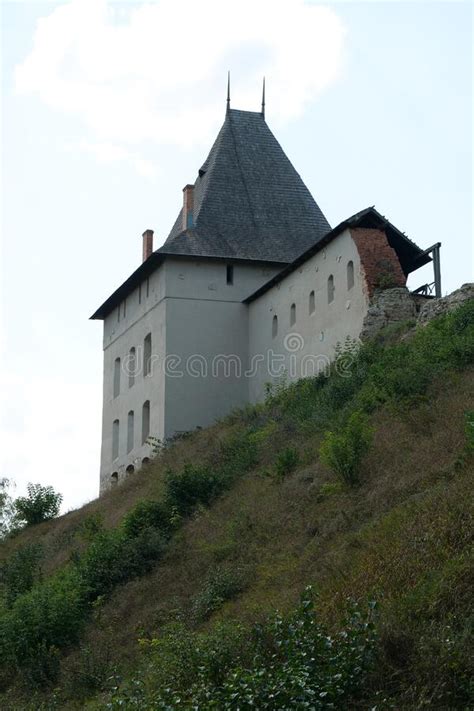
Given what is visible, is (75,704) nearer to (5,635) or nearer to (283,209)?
(5,635)

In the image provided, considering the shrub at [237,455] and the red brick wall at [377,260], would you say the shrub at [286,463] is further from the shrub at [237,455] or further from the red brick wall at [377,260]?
the red brick wall at [377,260]

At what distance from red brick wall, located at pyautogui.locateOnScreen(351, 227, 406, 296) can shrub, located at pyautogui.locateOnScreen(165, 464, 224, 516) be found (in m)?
7.57

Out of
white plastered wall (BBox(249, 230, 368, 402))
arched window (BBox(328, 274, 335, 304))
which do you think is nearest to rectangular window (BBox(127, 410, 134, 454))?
white plastered wall (BBox(249, 230, 368, 402))

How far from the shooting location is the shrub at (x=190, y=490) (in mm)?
23344

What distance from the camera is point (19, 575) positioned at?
74.8ft

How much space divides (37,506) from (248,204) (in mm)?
12538

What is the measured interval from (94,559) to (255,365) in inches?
612

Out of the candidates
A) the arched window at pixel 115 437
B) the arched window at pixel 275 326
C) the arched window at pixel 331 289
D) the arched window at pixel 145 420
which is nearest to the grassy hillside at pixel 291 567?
the arched window at pixel 331 289

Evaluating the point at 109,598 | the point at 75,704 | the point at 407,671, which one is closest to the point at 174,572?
the point at 109,598

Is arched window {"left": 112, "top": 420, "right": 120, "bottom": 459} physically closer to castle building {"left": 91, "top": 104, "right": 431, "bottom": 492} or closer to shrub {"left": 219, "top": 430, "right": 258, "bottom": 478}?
castle building {"left": 91, "top": 104, "right": 431, "bottom": 492}

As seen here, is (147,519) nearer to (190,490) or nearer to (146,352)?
(190,490)

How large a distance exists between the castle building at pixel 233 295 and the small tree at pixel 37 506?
2.97 metres

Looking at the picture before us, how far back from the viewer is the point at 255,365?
36062 mm

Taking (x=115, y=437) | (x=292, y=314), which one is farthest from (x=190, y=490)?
(x=115, y=437)
